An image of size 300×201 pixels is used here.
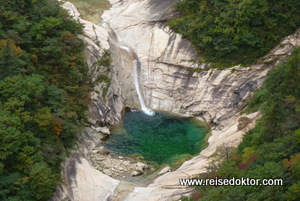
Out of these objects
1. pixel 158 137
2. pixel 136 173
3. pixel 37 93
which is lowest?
pixel 158 137

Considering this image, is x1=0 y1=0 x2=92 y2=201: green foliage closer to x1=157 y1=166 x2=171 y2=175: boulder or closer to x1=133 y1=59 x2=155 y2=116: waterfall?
x1=157 y1=166 x2=171 y2=175: boulder

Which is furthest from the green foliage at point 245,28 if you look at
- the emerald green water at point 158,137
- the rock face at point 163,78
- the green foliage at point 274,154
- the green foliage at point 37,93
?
the green foliage at point 37,93

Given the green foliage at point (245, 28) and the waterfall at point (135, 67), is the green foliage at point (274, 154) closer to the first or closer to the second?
the green foliage at point (245, 28)

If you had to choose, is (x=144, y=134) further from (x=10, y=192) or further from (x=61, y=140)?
(x=10, y=192)

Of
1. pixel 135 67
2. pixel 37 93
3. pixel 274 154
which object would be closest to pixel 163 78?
pixel 135 67

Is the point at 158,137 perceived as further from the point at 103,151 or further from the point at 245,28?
the point at 245,28

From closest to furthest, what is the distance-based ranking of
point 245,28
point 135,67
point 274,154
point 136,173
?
1. point 274,154
2. point 136,173
3. point 245,28
4. point 135,67

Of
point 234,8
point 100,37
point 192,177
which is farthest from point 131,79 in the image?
point 192,177

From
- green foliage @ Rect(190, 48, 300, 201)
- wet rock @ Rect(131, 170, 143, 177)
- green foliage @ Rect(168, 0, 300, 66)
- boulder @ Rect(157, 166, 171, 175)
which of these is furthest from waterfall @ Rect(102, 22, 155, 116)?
green foliage @ Rect(190, 48, 300, 201)
